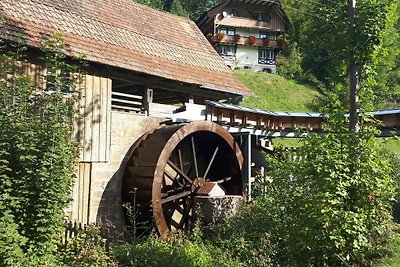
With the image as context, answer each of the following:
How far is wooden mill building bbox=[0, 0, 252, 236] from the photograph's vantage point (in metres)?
9.59

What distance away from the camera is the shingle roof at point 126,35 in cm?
962

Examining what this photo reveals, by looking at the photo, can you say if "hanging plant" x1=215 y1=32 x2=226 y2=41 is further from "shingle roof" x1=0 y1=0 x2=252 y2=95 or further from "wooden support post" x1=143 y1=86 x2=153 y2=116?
"wooden support post" x1=143 y1=86 x2=153 y2=116

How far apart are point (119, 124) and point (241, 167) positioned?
3.69 meters

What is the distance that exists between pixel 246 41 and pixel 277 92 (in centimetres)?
870

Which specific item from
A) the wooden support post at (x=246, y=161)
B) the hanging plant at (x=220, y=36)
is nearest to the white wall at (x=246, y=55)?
the hanging plant at (x=220, y=36)

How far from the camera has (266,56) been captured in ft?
129

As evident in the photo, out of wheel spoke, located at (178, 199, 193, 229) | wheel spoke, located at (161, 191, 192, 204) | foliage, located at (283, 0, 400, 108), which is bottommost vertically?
wheel spoke, located at (178, 199, 193, 229)

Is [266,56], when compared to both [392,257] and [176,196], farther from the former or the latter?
[392,257]

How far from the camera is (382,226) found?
7.29m

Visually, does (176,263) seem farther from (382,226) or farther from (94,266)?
(382,226)

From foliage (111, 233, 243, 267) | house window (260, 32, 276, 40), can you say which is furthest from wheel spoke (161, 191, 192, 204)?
house window (260, 32, 276, 40)

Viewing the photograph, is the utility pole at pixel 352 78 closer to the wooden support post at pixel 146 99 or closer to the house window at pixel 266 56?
the wooden support post at pixel 146 99

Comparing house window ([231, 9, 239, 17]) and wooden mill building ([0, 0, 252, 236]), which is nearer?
wooden mill building ([0, 0, 252, 236])

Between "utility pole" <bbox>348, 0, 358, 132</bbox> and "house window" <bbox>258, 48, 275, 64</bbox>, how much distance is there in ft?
102
